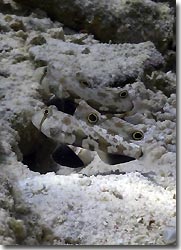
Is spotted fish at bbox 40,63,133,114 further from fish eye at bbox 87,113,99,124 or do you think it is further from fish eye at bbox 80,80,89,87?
fish eye at bbox 87,113,99,124

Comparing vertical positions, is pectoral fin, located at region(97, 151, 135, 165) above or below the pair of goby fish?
below

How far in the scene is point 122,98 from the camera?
1.71 m

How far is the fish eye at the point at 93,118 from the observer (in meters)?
1.55

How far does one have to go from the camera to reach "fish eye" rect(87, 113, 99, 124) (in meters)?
1.55

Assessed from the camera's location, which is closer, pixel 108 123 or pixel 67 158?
pixel 67 158

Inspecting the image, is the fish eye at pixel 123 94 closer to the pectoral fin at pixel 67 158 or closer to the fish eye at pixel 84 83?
the fish eye at pixel 84 83

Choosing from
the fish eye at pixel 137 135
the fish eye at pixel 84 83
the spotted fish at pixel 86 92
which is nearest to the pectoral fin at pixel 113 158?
the fish eye at pixel 137 135

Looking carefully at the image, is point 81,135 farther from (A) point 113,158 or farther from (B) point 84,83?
(B) point 84,83

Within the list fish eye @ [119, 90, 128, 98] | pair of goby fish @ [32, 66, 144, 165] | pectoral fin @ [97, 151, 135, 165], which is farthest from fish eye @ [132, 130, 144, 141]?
fish eye @ [119, 90, 128, 98]

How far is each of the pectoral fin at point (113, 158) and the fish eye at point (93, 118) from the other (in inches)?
5.3

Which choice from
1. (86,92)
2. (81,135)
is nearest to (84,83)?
(86,92)

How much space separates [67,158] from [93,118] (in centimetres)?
18

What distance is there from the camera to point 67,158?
148 centimetres

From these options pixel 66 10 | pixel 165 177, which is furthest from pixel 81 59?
pixel 165 177
